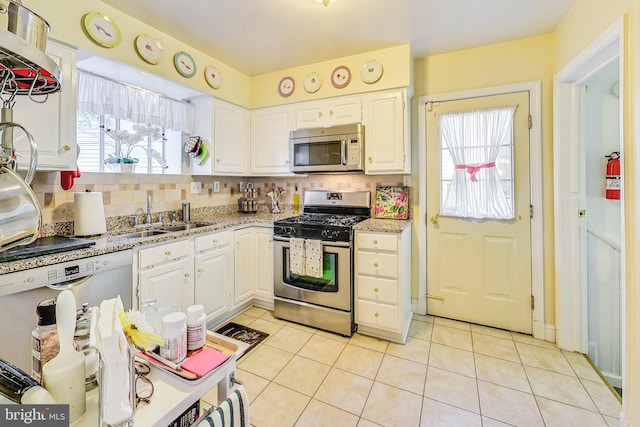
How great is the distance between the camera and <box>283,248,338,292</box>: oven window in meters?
2.51

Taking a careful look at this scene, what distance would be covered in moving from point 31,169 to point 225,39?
2.21m

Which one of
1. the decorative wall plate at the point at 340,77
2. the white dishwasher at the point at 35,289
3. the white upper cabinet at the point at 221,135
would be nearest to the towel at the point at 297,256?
the white upper cabinet at the point at 221,135

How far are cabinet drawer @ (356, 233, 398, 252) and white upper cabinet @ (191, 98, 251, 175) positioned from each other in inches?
61.3

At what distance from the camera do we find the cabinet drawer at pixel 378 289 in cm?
238

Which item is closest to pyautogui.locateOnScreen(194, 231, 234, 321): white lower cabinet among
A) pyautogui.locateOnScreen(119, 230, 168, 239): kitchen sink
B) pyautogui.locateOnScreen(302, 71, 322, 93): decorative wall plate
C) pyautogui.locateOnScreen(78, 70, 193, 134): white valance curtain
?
pyautogui.locateOnScreen(119, 230, 168, 239): kitchen sink

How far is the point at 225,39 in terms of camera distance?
247 centimetres

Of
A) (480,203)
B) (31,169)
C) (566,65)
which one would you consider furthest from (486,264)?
(31,169)

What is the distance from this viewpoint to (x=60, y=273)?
152 centimetres

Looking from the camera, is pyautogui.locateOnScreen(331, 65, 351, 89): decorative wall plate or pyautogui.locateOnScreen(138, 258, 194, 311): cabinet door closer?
pyautogui.locateOnScreen(138, 258, 194, 311): cabinet door

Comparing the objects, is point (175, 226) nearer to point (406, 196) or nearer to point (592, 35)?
point (406, 196)

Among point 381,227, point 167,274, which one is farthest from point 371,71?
point 167,274

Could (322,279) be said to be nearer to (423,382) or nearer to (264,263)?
(264,263)

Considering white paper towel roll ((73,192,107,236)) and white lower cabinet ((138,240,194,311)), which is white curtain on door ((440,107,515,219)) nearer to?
white lower cabinet ((138,240,194,311))

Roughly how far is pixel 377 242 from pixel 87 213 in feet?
6.89
